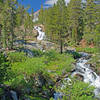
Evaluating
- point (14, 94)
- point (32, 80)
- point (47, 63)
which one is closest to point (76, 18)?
point (47, 63)

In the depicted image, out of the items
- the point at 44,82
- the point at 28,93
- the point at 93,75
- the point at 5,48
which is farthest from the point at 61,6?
the point at 28,93

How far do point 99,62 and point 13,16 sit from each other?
18.9 metres

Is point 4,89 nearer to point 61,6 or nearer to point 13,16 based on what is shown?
point 13,16

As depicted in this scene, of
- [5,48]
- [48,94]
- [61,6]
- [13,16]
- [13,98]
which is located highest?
[61,6]

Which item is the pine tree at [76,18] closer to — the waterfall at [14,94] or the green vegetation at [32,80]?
the green vegetation at [32,80]

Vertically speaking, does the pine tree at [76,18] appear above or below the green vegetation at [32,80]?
above

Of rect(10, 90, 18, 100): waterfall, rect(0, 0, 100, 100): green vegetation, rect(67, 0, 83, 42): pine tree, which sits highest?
rect(67, 0, 83, 42): pine tree

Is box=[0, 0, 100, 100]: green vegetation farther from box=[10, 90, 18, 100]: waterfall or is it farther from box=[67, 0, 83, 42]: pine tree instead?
box=[10, 90, 18, 100]: waterfall

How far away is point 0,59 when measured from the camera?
9.13 meters

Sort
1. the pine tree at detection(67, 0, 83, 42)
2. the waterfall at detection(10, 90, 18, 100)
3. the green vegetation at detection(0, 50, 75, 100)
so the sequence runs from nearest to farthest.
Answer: the waterfall at detection(10, 90, 18, 100) < the green vegetation at detection(0, 50, 75, 100) < the pine tree at detection(67, 0, 83, 42)

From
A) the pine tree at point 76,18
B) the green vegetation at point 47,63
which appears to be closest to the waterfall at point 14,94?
the green vegetation at point 47,63

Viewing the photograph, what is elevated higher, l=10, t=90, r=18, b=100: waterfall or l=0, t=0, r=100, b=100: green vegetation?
l=0, t=0, r=100, b=100: green vegetation

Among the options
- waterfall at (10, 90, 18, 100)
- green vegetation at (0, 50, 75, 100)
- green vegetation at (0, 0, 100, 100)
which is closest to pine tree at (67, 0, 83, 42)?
green vegetation at (0, 0, 100, 100)

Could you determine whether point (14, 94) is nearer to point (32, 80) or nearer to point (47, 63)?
point (32, 80)
